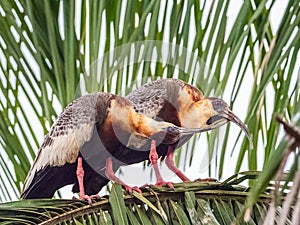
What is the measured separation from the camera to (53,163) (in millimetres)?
2029

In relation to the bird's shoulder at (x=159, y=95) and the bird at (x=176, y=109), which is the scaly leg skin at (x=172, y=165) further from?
the bird's shoulder at (x=159, y=95)

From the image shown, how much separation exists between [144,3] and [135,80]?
228 mm

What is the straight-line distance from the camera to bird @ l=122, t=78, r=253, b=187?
2016mm

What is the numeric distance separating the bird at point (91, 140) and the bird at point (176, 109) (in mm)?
43

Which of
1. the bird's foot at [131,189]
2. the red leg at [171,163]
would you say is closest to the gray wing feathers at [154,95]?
the red leg at [171,163]

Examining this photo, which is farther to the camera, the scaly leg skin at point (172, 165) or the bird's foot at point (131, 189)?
the scaly leg skin at point (172, 165)

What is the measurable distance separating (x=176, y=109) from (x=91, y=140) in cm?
25

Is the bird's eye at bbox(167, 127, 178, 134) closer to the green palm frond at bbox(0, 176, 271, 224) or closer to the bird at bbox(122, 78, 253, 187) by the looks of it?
the bird at bbox(122, 78, 253, 187)

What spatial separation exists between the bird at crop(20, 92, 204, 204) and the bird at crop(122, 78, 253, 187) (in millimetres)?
43

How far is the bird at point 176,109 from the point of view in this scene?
79.4 inches

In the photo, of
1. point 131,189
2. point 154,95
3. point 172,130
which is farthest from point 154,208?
point 154,95

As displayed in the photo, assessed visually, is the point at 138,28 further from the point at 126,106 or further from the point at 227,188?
the point at 227,188

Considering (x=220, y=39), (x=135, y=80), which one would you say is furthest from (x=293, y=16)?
(x=135, y=80)

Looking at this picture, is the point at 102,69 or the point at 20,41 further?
the point at 20,41
